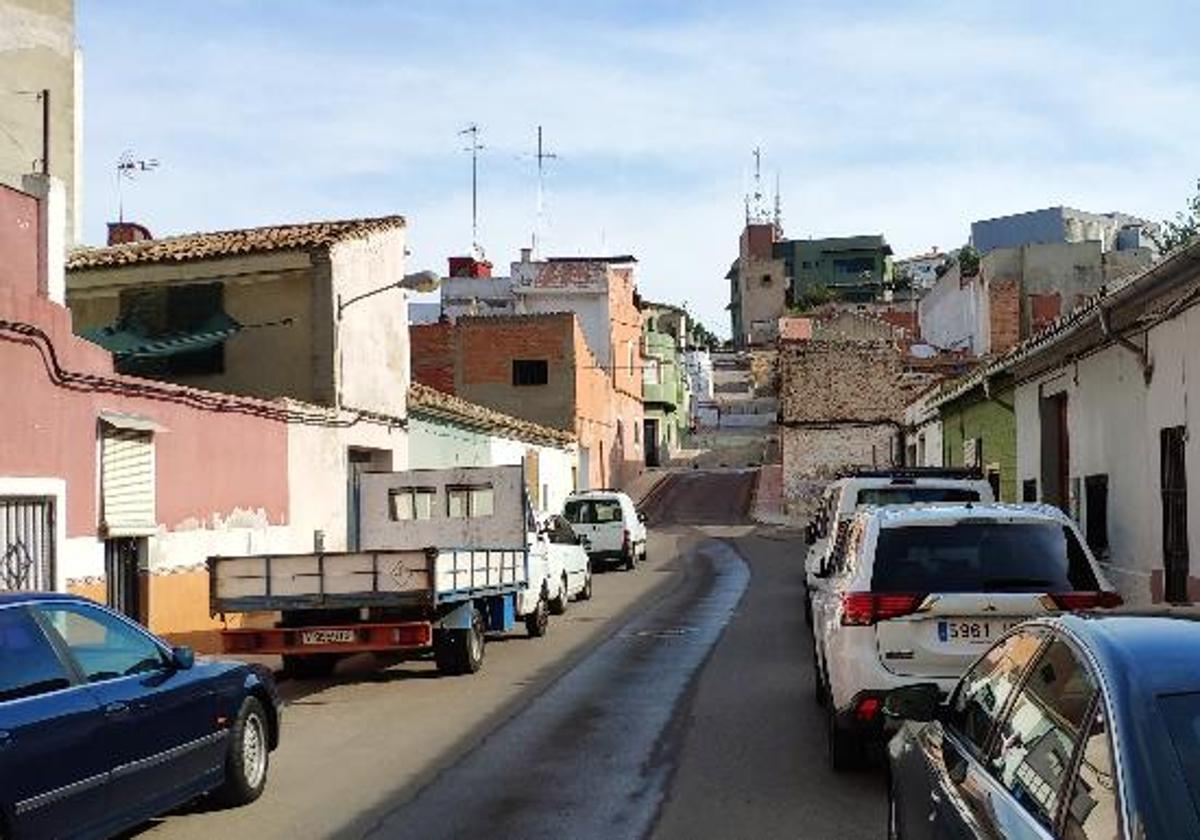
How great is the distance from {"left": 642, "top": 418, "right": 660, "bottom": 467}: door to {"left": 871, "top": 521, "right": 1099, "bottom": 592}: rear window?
220 feet

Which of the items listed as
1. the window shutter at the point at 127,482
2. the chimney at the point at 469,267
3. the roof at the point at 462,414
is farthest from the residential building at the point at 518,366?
the window shutter at the point at 127,482

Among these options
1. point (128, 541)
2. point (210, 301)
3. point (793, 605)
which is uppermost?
point (210, 301)

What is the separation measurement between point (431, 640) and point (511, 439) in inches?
958

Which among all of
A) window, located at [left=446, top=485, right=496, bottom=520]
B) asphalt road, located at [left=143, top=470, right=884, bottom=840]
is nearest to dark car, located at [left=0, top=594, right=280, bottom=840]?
asphalt road, located at [left=143, top=470, right=884, bottom=840]

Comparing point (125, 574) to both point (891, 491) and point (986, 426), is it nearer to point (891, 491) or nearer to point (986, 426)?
point (891, 491)

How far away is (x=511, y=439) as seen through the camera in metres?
38.7

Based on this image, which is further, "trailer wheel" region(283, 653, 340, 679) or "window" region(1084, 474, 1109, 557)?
"window" region(1084, 474, 1109, 557)

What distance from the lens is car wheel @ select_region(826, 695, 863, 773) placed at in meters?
8.79

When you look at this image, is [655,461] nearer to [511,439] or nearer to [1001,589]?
[511,439]

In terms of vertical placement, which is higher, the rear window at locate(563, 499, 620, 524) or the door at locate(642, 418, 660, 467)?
the door at locate(642, 418, 660, 467)

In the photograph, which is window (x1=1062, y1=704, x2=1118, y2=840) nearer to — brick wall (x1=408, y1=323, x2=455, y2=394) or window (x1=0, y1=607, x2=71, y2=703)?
window (x1=0, y1=607, x2=71, y2=703)

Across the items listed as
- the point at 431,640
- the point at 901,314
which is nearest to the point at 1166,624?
the point at 431,640

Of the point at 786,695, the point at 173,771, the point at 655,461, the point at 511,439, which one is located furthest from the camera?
the point at 655,461

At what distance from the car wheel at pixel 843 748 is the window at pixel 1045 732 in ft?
14.3
